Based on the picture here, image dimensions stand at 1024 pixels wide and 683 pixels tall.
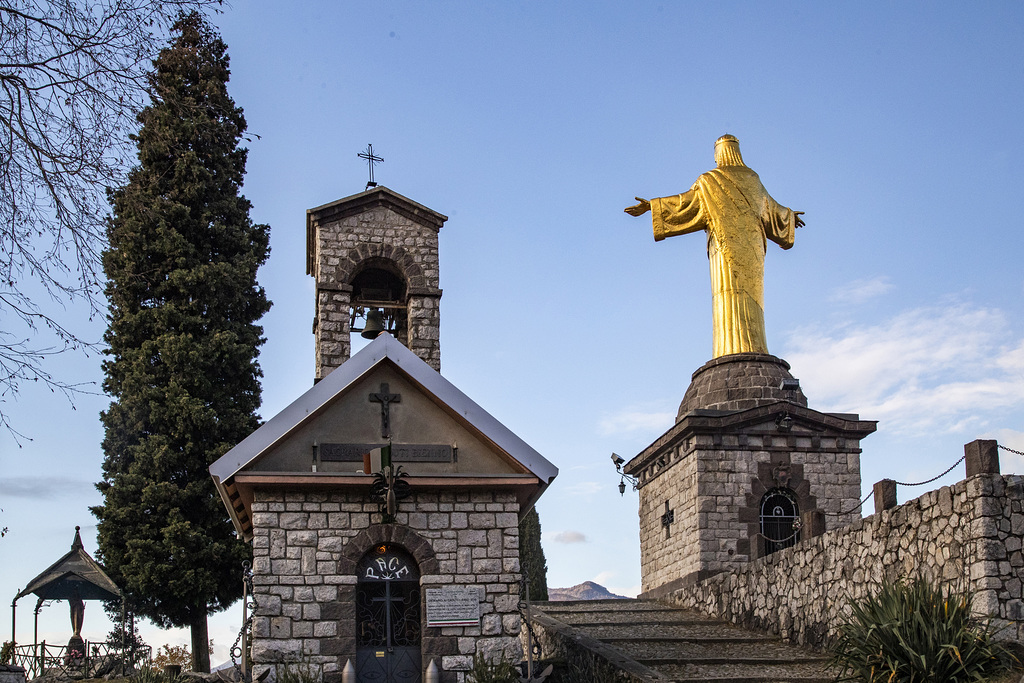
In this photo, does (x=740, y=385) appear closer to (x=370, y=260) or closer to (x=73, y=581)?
(x=370, y=260)

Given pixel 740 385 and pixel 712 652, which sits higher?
pixel 740 385

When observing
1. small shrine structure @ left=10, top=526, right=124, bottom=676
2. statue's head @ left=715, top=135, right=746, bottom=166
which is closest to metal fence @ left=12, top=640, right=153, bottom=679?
small shrine structure @ left=10, top=526, right=124, bottom=676

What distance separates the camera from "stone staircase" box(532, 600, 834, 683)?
12.9 meters

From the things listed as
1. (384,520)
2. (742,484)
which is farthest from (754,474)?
(384,520)

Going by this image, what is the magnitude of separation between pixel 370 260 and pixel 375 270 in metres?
0.56

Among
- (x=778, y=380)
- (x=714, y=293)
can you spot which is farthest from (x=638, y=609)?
(x=714, y=293)

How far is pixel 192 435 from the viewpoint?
19203 mm

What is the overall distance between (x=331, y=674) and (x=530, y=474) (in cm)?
298

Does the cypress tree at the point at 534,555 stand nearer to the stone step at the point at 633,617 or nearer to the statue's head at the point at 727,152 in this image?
the stone step at the point at 633,617

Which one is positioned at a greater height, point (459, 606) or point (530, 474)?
point (530, 474)

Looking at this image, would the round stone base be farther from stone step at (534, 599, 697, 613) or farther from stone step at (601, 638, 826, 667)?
stone step at (601, 638, 826, 667)

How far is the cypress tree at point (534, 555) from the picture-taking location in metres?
24.9

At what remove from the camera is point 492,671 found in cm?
1194

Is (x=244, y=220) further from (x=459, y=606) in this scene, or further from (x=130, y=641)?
(x=459, y=606)
